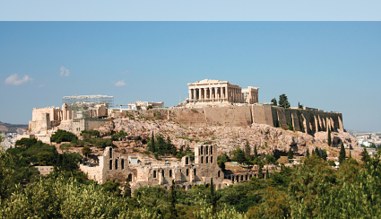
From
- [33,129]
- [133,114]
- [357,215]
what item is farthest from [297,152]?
[357,215]

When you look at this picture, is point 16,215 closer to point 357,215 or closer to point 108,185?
point 357,215

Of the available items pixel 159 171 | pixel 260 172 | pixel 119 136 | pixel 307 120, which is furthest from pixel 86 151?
pixel 307 120

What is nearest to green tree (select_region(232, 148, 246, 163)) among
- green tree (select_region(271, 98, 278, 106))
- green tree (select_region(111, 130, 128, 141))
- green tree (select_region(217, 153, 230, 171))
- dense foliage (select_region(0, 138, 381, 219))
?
green tree (select_region(217, 153, 230, 171))

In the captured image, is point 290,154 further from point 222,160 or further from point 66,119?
point 66,119

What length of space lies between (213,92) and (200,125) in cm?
748

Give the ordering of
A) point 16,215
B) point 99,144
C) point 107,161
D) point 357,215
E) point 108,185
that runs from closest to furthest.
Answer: point 357,215 → point 16,215 → point 108,185 → point 107,161 → point 99,144

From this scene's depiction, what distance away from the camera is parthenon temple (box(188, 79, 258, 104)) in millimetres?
75125

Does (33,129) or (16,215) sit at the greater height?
(33,129)

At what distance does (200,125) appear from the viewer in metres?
69.6

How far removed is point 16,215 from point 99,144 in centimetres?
3032

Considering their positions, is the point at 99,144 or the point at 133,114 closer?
the point at 99,144

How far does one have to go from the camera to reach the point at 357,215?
973 inches

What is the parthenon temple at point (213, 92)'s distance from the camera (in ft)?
246

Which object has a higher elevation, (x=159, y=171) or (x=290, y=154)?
(x=290, y=154)
